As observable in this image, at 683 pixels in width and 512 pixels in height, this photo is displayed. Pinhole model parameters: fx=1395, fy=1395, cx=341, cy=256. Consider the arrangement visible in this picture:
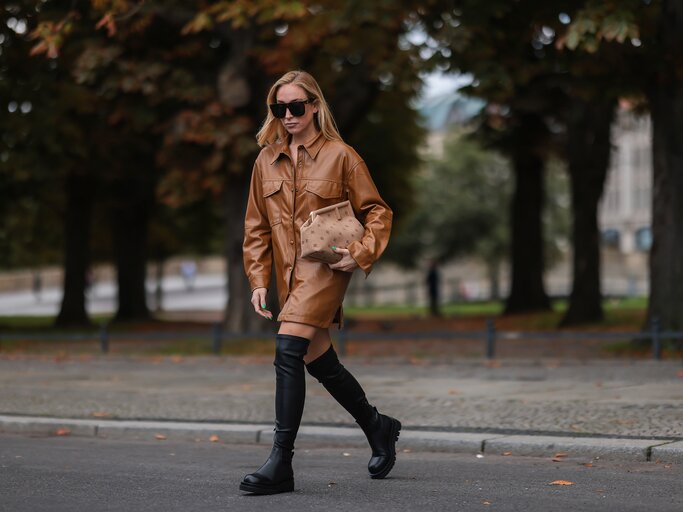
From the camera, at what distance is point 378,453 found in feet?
24.0

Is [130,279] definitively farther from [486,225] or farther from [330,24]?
[486,225]

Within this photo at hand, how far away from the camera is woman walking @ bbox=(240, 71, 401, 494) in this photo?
22.3 ft

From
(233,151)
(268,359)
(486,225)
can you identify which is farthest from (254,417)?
(486,225)

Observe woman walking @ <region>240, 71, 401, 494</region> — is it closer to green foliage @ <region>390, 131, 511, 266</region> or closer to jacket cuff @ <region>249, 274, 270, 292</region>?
jacket cuff @ <region>249, 274, 270, 292</region>

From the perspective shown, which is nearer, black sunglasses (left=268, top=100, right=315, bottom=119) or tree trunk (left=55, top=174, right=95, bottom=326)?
black sunglasses (left=268, top=100, right=315, bottom=119)

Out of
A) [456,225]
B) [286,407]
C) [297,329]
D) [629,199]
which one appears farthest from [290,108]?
[629,199]

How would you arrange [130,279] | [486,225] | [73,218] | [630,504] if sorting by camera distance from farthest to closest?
[486,225] → [130,279] → [73,218] → [630,504]

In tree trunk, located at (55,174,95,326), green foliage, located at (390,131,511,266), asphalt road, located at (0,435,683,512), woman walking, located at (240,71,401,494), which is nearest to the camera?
asphalt road, located at (0,435,683,512)

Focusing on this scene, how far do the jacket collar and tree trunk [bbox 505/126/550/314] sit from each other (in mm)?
24579

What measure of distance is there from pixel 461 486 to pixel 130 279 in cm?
3020

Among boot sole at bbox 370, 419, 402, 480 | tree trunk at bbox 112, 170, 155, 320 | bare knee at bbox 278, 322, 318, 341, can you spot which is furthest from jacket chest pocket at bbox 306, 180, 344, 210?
tree trunk at bbox 112, 170, 155, 320

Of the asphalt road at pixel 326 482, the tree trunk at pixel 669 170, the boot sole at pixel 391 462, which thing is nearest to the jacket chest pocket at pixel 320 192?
the boot sole at pixel 391 462

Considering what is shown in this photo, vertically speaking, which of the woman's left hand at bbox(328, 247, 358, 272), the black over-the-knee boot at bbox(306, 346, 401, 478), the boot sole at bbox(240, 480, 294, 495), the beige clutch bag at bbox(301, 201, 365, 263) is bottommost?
the boot sole at bbox(240, 480, 294, 495)

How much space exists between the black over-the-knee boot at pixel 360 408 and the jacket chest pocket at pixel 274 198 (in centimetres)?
72
